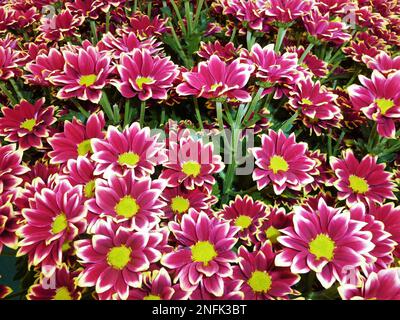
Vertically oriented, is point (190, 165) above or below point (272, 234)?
above

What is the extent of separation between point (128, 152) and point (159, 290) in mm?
261

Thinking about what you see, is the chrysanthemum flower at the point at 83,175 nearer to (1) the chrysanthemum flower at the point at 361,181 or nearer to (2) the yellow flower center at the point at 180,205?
(2) the yellow flower center at the point at 180,205

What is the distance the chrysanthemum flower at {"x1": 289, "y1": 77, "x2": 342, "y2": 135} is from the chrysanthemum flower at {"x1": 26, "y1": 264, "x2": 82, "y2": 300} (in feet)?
1.83

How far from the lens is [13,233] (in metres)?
0.65

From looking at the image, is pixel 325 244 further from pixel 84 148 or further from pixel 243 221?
pixel 84 148

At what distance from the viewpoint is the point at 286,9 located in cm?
94

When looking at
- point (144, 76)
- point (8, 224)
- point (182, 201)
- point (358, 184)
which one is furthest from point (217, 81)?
point (8, 224)

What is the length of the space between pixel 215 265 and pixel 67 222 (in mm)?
251

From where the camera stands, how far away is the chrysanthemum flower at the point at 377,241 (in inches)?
24.6

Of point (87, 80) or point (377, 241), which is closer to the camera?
point (377, 241)

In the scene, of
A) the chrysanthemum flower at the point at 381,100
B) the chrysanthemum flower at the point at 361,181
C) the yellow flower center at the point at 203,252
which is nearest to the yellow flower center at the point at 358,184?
the chrysanthemum flower at the point at 361,181

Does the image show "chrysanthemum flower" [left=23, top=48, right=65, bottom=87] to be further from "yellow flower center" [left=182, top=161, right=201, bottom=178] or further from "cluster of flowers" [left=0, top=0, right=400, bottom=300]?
"yellow flower center" [left=182, top=161, right=201, bottom=178]

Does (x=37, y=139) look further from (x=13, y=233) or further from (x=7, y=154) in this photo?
(x=13, y=233)

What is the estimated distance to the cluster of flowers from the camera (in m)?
0.60
